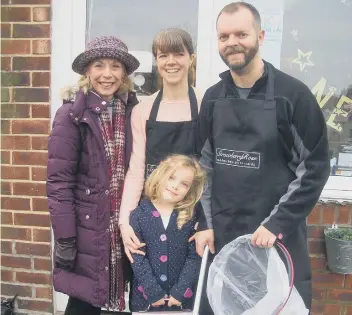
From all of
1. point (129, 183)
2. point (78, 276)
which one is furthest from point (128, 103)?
point (78, 276)

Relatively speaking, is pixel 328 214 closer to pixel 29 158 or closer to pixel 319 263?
pixel 319 263

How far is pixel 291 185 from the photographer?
212 centimetres

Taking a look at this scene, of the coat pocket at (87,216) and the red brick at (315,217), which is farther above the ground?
the coat pocket at (87,216)

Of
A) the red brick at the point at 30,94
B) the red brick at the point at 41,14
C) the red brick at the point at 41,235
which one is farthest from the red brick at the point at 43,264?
the red brick at the point at 41,14

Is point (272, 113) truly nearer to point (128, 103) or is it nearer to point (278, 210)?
point (278, 210)

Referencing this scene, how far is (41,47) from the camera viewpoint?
317cm

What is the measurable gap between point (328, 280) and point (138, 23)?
2.23 meters

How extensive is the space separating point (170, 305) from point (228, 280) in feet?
1.09

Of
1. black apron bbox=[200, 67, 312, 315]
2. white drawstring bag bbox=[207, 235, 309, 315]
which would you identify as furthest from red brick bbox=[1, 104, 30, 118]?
white drawstring bag bbox=[207, 235, 309, 315]

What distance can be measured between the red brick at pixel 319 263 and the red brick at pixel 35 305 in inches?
75.2

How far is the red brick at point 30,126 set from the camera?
3219mm

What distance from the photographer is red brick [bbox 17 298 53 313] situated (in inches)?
135

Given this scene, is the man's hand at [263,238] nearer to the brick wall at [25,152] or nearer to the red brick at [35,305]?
the brick wall at [25,152]

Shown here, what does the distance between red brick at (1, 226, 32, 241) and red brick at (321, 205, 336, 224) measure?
2.07 metres
